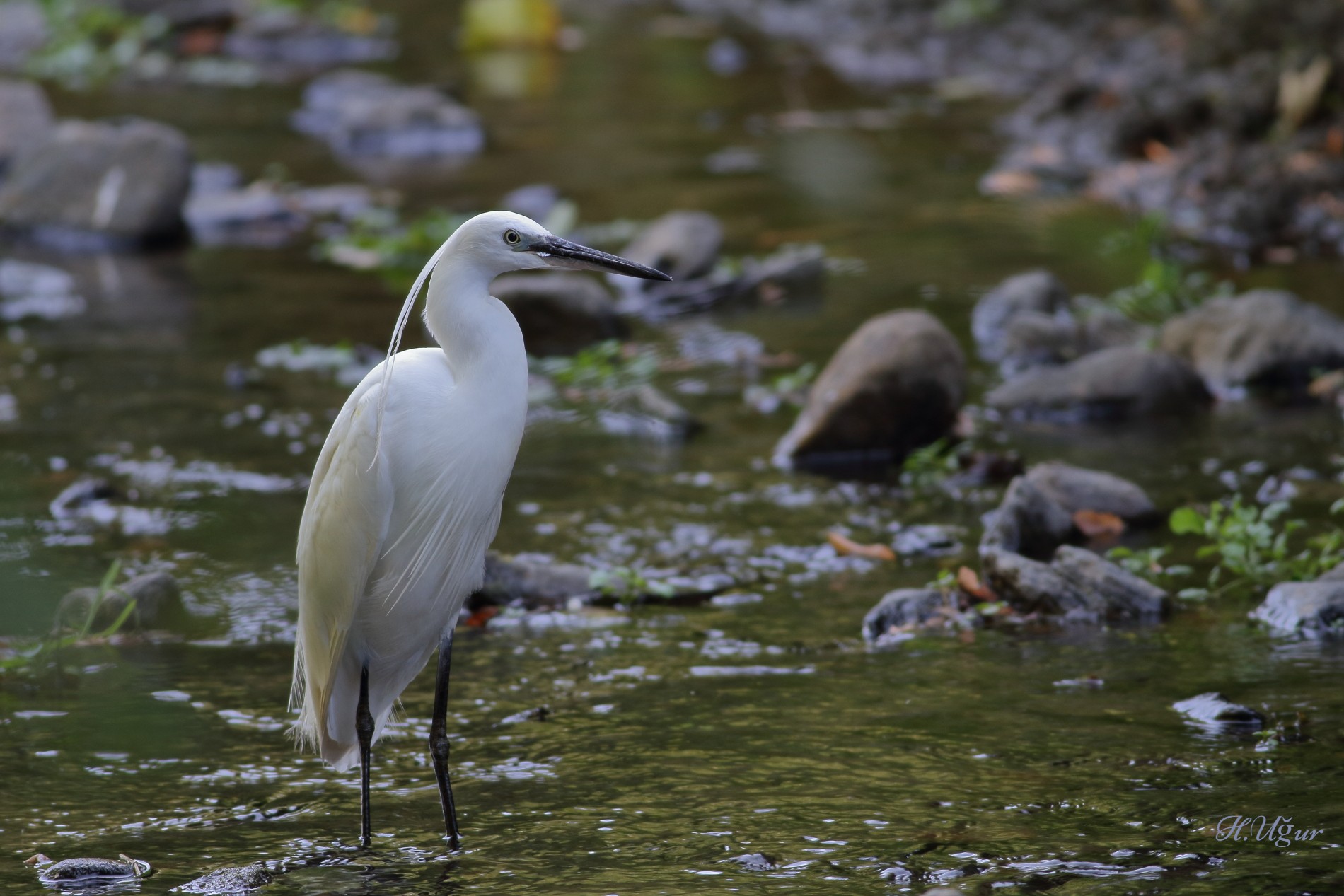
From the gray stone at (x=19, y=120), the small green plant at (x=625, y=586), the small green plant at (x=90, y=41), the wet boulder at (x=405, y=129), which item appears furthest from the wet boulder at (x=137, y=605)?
the small green plant at (x=90, y=41)

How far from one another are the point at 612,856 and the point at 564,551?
1.92 metres

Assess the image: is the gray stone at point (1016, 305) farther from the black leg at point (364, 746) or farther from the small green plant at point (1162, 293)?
the black leg at point (364, 746)

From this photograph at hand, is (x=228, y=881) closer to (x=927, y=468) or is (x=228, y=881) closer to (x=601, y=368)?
(x=927, y=468)

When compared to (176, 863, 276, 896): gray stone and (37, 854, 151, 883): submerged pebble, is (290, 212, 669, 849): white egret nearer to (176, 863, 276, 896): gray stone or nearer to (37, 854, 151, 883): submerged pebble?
(176, 863, 276, 896): gray stone

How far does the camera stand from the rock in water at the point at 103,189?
358 inches

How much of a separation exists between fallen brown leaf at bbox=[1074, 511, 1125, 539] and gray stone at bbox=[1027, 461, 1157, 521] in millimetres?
25

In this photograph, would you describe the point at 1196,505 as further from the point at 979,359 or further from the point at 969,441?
the point at 979,359

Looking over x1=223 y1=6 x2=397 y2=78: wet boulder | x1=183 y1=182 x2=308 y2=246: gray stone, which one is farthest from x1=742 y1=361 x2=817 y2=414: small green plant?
x1=223 y1=6 x2=397 y2=78: wet boulder

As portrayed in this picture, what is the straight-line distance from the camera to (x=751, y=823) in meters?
3.10

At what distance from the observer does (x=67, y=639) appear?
4.02 metres

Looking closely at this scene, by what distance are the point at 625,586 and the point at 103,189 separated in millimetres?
6119

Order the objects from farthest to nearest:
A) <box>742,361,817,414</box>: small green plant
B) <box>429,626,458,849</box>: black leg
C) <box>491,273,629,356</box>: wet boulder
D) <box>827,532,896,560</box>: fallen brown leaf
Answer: <box>491,273,629,356</box>: wet boulder
<box>742,361,817,414</box>: small green plant
<box>827,532,896,560</box>: fallen brown leaf
<box>429,626,458,849</box>: black leg

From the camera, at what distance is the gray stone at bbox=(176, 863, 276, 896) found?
288cm

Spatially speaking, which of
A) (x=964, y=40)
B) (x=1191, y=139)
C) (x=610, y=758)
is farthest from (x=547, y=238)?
(x=964, y=40)
